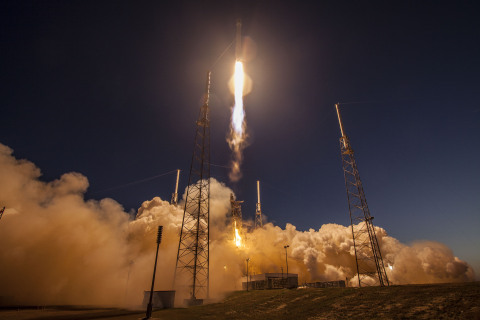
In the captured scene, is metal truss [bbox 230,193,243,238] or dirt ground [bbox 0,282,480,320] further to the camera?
metal truss [bbox 230,193,243,238]

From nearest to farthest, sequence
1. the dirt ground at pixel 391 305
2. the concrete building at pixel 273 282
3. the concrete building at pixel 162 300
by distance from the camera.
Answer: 1. the dirt ground at pixel 391 305
2. the concrete building at pixel 162 300
3. the concrete building at pixel 273 282

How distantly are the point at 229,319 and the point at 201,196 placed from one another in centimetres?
2480

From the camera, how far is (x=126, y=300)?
53.2 metres

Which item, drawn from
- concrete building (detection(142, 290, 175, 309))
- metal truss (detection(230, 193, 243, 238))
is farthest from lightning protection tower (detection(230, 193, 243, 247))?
concrete building (detection(142, 290, 175, 309))

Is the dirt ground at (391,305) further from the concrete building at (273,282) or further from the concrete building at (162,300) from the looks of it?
the concrete building at (273,282)

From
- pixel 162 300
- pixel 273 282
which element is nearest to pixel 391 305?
pixel 162 300

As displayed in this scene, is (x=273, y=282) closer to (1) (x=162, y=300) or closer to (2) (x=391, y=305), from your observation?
(1) (x=162, y=300)

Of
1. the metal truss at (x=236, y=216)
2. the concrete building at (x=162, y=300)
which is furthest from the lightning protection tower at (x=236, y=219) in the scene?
the concrete building at (x=162, y=300)

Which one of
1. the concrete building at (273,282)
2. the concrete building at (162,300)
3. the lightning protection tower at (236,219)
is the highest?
the lightning protection tower at (236,219)

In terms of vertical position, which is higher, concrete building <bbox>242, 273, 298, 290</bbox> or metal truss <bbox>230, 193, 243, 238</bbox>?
metal truss <bbox>230, 193, 243, 238</bbox>

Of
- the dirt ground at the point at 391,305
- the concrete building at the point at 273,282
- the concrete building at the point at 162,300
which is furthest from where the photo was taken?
the concrete building at the point at 273,282

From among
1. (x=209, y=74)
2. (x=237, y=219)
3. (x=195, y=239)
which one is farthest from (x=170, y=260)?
(x=209, y=74)

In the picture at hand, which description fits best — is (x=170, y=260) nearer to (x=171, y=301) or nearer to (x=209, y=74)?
(x=171, y=301)

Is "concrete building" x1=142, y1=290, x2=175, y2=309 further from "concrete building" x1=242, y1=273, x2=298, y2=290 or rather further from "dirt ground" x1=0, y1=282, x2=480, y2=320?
"concrete building" x1=242, y1=273, x2=298, y2=290
